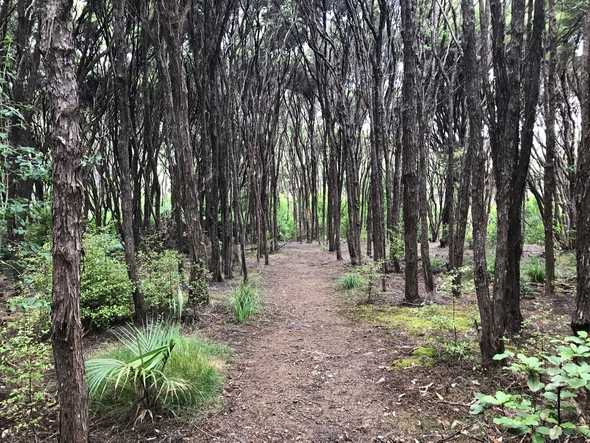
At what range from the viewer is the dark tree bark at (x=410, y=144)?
248 inches

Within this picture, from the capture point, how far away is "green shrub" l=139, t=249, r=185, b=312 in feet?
18.7

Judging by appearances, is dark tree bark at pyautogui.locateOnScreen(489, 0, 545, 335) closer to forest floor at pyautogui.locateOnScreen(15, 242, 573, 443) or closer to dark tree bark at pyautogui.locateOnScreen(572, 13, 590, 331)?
forest floor at pyautogui.locateOnScreen(15, 242, 573, 443)

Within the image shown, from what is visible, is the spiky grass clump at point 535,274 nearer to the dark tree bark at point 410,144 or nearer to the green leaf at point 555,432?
the dark tree bark at point 410,144

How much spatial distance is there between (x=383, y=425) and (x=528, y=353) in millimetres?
1900

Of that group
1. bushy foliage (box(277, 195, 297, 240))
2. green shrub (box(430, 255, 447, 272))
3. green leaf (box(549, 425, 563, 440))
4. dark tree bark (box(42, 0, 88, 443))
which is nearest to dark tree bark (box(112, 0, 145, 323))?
dark tree bark (box(42, 0, 88, 443))

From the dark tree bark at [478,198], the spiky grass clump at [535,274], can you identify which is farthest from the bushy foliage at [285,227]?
the dark tree bark at [478,198]

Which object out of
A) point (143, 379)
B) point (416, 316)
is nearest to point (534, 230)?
point (416, 316)

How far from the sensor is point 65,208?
2.32 m

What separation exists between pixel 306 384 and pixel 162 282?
2.79 m

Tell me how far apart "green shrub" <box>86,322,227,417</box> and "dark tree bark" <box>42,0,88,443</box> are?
629mm

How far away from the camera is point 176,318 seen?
5.73m

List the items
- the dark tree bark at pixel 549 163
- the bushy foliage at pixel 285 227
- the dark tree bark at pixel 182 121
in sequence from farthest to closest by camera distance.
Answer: the bushy foliage at pixel 285 227, the dark tree bark at pixel 549 163, the dark tree bark at pixel 182 121

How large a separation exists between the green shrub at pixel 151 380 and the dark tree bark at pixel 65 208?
24.8 inches

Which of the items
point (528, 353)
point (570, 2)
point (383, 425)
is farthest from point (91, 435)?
point (570, 2)
